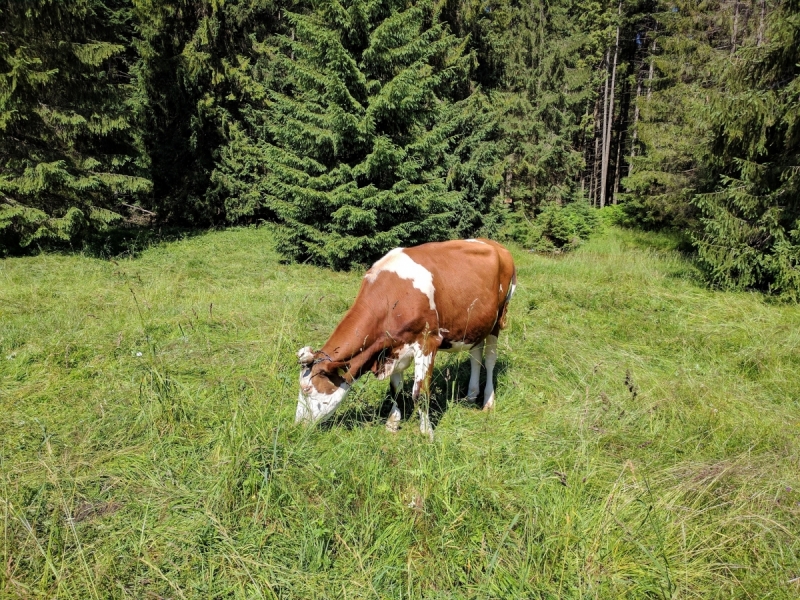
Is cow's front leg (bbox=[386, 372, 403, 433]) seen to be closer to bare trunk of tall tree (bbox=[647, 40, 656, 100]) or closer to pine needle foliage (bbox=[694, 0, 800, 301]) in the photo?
pine needle foliage (bbox=[694, 0, 800, 301])

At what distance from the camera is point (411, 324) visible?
3.93m

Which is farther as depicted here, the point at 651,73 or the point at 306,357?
the point at 651,73

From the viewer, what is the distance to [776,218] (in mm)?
8742

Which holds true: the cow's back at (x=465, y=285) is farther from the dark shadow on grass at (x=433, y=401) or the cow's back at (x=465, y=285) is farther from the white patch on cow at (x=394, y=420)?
Result: the white patch on cow at (x=394, y=420)

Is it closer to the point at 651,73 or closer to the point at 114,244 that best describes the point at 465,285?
the point at 114,244

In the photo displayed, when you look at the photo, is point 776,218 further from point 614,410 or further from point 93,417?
point 93,417

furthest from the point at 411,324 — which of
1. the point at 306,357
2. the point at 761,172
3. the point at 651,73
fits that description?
the point at 651,73

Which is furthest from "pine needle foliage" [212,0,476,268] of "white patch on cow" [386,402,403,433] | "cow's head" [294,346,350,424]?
"cow's head" [294,346,350,424]

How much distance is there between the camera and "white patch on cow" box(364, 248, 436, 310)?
4.05 m

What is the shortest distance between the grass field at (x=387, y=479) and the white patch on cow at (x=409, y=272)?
107 centimetres

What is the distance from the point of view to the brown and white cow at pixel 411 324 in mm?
A: 3525

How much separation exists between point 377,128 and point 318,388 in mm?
10437

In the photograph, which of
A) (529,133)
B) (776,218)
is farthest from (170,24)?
(776,218)

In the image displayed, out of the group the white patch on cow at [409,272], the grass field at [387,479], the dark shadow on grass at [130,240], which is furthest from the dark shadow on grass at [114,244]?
the white patch on cow at [409,272]
